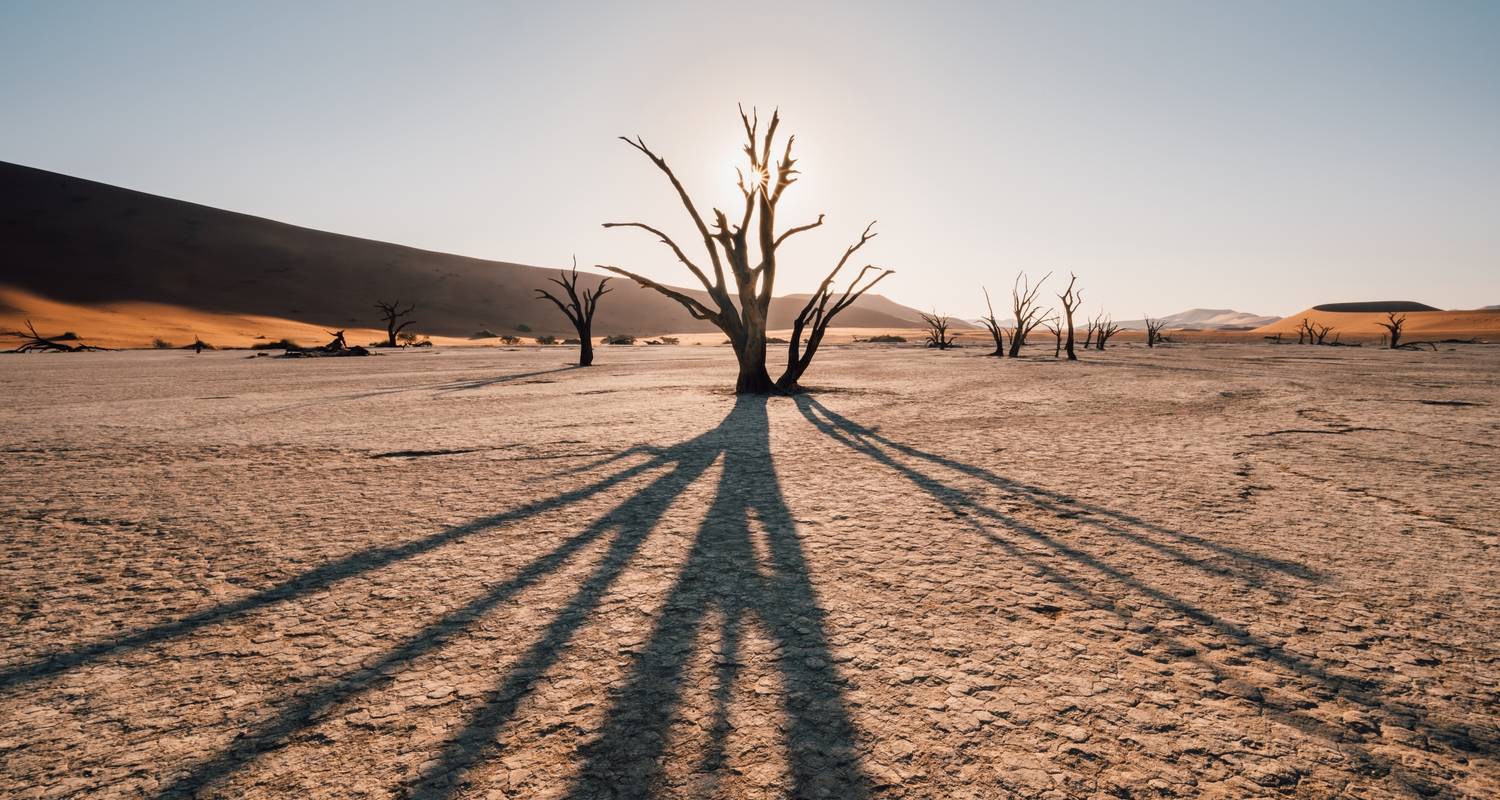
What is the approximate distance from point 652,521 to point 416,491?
5.04ft

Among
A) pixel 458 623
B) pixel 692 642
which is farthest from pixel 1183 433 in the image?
pixel 458 623

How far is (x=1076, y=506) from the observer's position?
11.1 feet

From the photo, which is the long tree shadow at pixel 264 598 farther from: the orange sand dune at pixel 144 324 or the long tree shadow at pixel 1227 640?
the orange sand dune at pixel 144 324

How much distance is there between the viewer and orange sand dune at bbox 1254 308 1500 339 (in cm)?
4969

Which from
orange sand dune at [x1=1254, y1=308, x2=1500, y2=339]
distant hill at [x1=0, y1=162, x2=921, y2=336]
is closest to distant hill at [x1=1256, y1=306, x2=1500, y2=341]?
orange sand dune at [x1=1254, y1=308, x2=1500, y2=339]

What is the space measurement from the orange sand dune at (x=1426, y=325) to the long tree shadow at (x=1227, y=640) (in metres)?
61.0

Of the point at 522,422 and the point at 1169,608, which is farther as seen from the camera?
the point at 522,422

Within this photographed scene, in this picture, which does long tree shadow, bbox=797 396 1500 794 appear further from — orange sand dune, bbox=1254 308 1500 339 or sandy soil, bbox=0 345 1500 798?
orange sand dune, bbox=1254 308 1500 339

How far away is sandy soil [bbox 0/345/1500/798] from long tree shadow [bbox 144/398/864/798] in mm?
11

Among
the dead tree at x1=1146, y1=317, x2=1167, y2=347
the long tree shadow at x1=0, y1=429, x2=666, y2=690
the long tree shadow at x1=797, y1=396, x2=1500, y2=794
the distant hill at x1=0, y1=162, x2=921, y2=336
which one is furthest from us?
the distant hill at x1=0, y1=162, x2=921, y2=336

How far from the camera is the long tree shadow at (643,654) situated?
140cm

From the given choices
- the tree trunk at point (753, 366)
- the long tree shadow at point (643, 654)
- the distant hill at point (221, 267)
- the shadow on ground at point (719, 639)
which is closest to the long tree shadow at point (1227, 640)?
the shadow on ground at point (719, 639)

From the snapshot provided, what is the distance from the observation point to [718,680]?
68.1 inches

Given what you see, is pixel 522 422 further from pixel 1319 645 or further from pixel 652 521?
pixel 1319 645
